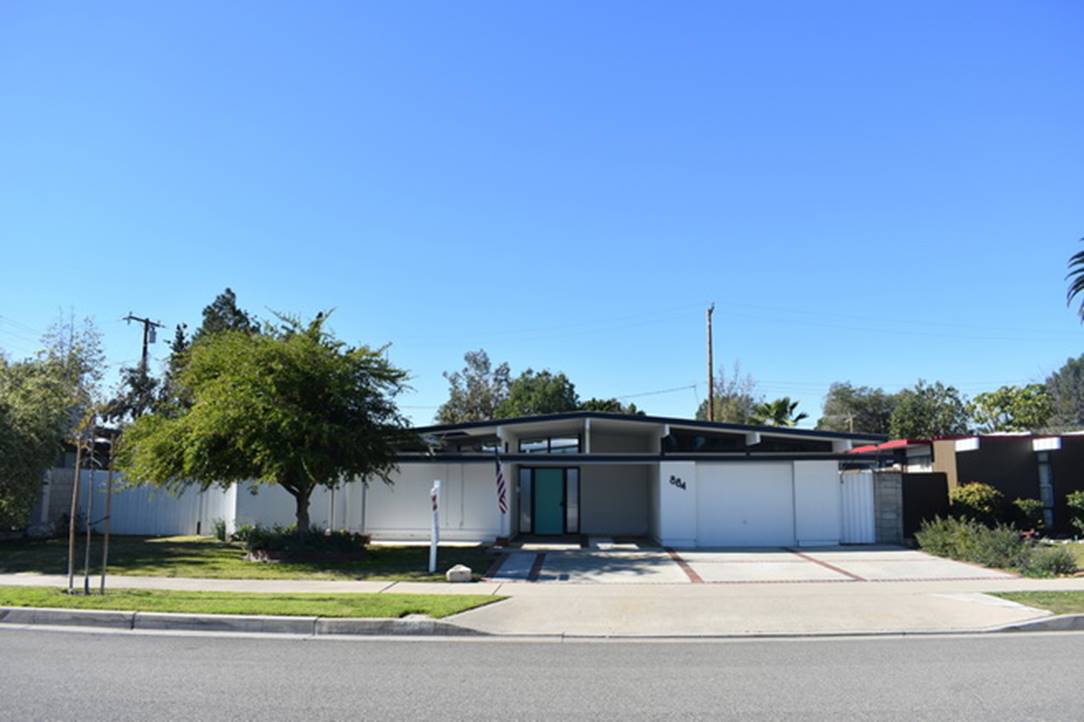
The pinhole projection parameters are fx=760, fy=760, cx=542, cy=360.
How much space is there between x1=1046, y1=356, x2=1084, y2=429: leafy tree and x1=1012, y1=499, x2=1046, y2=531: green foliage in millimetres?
37002

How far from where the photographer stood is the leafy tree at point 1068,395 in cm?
6172

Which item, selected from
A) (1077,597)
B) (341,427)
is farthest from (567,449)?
(1077,597)

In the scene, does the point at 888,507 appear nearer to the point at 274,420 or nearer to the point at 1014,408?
the point at 274,420

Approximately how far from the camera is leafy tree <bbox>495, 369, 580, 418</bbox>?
55344 millimetres

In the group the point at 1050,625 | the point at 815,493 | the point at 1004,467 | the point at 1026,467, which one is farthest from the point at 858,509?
→ the point at 1050,625

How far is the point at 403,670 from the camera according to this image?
773cm

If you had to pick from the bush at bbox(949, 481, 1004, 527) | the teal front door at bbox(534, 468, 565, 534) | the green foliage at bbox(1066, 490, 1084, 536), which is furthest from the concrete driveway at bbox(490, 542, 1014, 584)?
the green foliage at bbox(1066, 490, 1084, 536)

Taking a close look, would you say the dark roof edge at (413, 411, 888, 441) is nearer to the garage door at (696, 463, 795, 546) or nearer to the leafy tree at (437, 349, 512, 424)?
the garage door at (696, 463, 795, 546)

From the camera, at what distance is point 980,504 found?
21.1 metres

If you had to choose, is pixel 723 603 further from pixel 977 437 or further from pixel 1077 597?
pixel 977 437

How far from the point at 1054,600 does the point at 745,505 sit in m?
9.95

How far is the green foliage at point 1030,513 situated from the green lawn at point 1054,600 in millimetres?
10690

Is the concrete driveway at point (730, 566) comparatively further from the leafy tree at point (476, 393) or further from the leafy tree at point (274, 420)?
the leafy tree at point (476, 393)

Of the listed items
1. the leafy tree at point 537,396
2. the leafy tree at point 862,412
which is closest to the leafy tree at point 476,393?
the leafy tree at point 537,396
